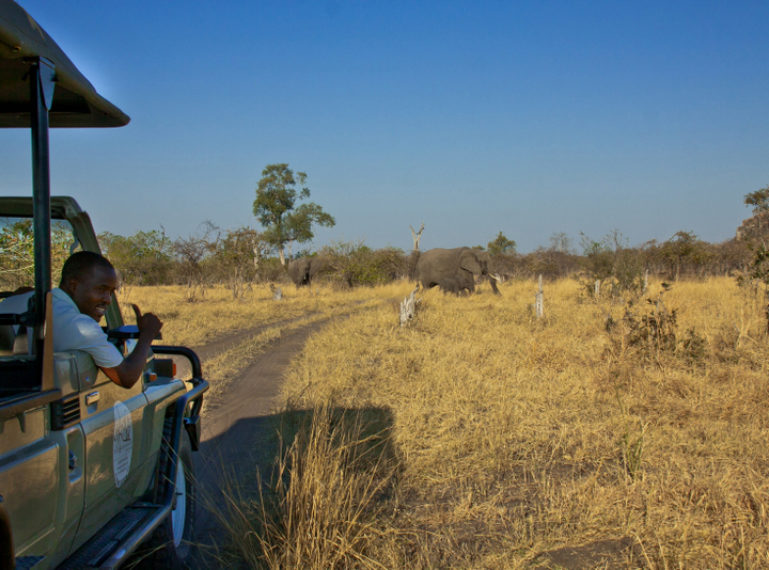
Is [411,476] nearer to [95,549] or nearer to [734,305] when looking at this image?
[95,549]

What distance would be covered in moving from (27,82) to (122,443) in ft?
5.17

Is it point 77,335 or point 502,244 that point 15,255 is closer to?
point 77,335

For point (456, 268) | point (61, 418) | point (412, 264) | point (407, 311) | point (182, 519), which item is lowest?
point (182, 519)

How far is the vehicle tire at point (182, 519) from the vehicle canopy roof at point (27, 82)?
1764 mm

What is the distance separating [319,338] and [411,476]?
6704 millimetres

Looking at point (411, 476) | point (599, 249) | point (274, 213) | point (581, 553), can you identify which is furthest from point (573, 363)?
point (274, 213)

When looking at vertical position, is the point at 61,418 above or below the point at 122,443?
above

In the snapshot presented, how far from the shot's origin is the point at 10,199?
2.67 m

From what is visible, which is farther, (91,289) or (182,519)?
(182,519)

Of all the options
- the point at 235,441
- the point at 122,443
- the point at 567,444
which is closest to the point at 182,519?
the point at 122,443

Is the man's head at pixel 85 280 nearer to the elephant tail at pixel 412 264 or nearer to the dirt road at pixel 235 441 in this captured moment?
the dirt road at pixel 235 441

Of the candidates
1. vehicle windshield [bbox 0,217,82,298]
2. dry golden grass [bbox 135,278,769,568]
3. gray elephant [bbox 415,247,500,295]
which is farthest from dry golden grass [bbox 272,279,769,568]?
gray elephant [bbox 415,247,500,295]

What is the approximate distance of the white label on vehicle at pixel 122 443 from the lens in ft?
8.06

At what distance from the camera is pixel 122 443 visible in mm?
2527
